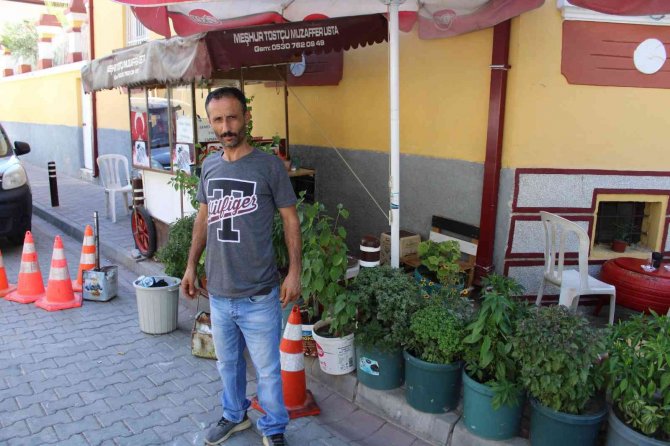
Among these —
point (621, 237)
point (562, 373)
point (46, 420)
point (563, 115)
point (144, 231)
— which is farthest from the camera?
point (144, 231)

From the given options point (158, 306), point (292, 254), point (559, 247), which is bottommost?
point (158, 306)

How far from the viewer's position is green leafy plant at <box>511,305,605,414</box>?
9.36ft

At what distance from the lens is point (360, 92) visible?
6.70 meters

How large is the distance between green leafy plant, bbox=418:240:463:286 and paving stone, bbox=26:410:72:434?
122 inches

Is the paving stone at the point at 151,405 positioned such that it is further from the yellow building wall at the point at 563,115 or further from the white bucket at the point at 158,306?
the yellow building wall at the point at 563,115

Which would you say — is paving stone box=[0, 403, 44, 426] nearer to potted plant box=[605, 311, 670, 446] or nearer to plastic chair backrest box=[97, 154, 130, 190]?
potted plant box=[605, 311, 670, 446]

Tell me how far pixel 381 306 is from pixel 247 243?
1.07m

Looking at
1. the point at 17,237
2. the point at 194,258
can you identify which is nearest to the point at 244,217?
the point at 194,258

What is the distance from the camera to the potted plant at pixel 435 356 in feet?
11.1

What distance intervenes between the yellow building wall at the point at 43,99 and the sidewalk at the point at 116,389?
10.5 m

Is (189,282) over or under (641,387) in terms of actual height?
over

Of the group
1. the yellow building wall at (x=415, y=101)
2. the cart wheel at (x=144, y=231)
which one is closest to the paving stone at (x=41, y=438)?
the cart wheel at (x=144, y=231)

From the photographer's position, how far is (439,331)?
133 inches

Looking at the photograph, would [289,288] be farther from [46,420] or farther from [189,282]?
[46,420]
